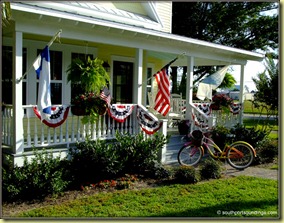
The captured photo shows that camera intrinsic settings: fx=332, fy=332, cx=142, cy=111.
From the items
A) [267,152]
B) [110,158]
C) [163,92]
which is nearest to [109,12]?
[163,92]

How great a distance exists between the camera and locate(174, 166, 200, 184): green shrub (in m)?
7.05

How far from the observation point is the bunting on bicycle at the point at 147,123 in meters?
8.81

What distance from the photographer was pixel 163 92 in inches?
361

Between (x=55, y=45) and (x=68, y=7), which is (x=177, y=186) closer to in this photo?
(x=55, y=45)

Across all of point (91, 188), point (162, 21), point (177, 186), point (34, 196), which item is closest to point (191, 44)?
point (162, 21)

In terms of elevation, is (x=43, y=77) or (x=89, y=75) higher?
(x=89, y=75)

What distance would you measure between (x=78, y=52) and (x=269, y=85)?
7.35 metres

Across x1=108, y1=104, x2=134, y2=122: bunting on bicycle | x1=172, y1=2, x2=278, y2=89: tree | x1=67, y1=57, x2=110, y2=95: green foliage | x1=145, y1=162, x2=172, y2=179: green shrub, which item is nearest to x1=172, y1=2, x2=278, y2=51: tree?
x1=172, y1=2, x2=278, y2=89: tree

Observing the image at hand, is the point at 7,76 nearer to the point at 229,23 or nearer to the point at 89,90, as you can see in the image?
the point at 89,90

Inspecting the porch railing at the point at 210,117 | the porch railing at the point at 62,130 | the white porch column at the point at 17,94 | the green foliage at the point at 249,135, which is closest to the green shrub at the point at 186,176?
the porch railing at the point at 62,130

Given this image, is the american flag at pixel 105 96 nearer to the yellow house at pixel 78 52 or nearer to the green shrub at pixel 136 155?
the yellow house at pixel 78 52

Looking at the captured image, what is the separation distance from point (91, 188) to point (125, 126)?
2665 mm

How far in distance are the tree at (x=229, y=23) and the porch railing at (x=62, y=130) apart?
20.1 m

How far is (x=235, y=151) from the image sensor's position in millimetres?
8539
